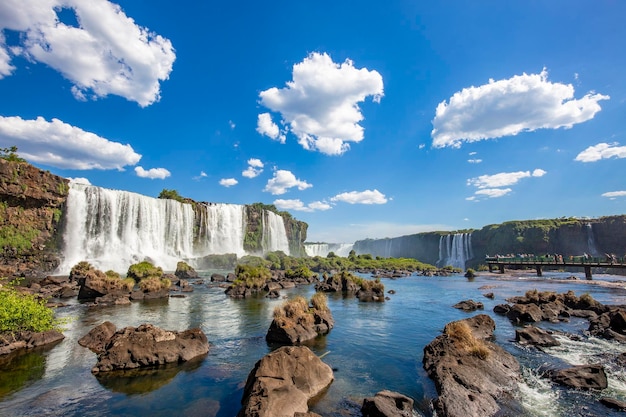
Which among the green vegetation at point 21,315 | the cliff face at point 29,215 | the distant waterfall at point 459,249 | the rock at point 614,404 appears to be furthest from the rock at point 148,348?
the distant waterfall at point 459,249

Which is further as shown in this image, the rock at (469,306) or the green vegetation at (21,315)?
the rock at (469,306)

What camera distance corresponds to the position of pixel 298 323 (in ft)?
61.7

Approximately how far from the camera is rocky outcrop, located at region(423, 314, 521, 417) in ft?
31.7

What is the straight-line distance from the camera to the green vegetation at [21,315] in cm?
1484

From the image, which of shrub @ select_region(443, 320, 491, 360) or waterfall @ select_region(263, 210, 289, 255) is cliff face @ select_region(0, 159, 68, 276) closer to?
waterfall @ select_region(263, 210, 289, 255)

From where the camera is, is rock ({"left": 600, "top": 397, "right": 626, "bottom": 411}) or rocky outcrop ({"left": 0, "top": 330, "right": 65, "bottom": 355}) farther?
rocky outcrop ({"left": 0, "top": 330, "right": 65, "bottom": 355})

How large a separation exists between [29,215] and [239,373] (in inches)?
2549

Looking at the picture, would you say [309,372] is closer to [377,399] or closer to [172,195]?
[377,399]

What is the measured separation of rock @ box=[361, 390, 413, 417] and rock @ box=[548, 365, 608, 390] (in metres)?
6.55

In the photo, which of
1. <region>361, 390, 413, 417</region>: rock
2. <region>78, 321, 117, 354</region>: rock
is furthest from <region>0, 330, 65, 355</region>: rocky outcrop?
<region>361, 390, 413, 417</region>: rock

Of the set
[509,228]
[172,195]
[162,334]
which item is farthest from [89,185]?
[509,228]

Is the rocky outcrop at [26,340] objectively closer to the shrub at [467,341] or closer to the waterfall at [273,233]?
the shrub at [467,341]

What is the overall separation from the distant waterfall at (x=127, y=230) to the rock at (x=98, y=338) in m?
44.8

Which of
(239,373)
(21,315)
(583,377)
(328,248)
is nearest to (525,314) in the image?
(583,377)
